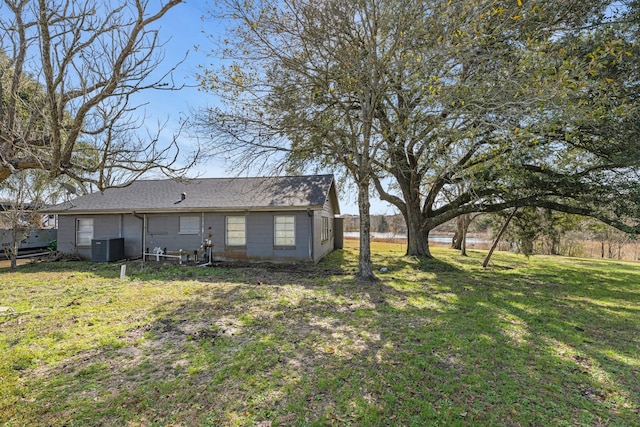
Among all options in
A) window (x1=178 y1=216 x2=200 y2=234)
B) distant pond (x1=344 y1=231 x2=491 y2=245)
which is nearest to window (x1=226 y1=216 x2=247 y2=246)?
window (x1=178 y1=216 x2=200 y2=234)

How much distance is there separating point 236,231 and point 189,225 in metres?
2.07

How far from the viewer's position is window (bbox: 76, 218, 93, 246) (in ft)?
45.7

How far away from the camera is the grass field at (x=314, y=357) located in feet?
9.63

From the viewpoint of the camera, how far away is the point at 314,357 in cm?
404

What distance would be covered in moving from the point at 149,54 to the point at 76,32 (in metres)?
0.65

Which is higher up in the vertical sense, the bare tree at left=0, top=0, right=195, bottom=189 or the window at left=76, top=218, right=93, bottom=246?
the bare tree at left=0, top=0, right=195, bottom=189

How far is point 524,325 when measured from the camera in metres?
5.48

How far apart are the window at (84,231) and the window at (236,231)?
6406mm

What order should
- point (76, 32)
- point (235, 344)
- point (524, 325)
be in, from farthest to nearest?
1. point (524, 325)
2. point (235, 344)
3. point (76, 32)

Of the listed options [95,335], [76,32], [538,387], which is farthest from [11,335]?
[538,387]

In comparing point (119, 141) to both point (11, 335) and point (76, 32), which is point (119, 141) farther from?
point (11, 335)

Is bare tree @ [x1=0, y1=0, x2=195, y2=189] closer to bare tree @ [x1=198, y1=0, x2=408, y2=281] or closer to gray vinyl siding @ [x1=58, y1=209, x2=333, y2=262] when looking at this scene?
bare tree @ [x1=198, y1=0, x2=408, y2=281]

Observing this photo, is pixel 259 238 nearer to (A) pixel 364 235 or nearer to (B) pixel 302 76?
(A) pixel 364 235

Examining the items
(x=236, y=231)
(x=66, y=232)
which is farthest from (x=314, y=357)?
(x=66, y=232)
